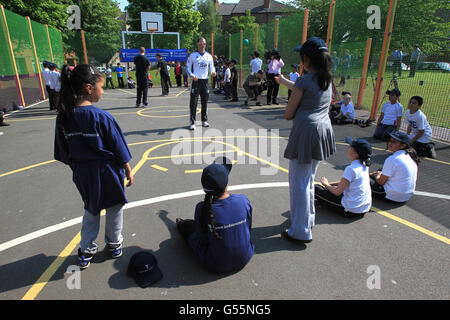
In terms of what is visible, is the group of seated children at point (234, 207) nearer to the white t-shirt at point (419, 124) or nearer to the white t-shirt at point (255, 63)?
the white t-shirt at point (419, 124)

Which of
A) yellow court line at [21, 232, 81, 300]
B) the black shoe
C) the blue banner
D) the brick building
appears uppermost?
the brick building

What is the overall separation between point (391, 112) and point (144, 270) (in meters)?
7.14

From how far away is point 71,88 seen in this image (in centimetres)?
248

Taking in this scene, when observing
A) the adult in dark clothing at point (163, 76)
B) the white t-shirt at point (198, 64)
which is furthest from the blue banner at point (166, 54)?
the white t-shirt at point (198, 64)

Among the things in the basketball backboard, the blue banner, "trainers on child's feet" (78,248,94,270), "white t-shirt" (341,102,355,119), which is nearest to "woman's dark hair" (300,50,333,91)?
"trainers on child's feet" (78,248,94,270)

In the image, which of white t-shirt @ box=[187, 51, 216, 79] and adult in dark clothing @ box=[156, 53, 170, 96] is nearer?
white t-shirt @ box=[187, 51, 216, 79]

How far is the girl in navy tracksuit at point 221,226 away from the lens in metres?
2.51

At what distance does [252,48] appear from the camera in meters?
17.7

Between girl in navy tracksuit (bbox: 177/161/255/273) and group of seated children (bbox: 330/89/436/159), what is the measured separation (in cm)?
309

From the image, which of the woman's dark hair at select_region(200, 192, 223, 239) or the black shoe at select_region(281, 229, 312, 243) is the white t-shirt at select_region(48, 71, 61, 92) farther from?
the black shoe at select_region(281, 229, 312, 243)

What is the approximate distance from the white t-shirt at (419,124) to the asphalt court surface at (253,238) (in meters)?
0.52

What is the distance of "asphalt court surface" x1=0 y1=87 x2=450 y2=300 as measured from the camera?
2598 millimetres

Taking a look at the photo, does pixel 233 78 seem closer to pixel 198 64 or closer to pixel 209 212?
pixel 198 64
